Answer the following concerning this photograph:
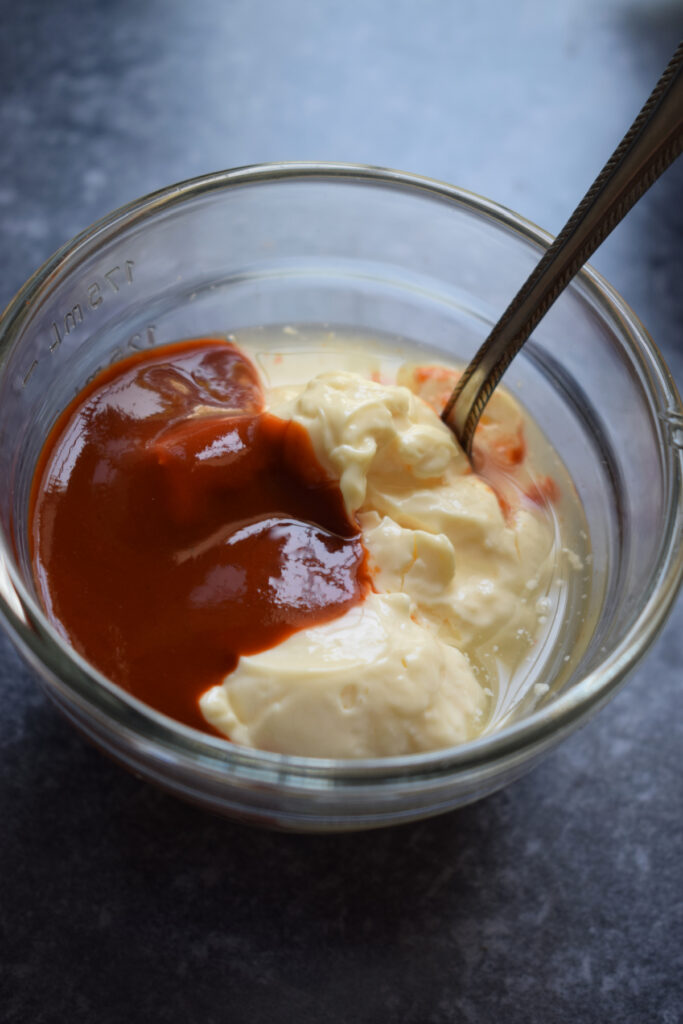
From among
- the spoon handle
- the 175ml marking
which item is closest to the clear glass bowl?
the 175ml marking

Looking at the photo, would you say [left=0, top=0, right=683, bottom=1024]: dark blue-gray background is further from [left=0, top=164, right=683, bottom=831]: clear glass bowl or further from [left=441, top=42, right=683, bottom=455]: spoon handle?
[left=441, top=42, right=683, bottom=455]: spoon handle

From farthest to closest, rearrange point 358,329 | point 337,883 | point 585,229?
point 358,329 < point 337,883 < point 585,229

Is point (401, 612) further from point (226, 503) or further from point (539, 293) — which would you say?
point (539, 293)

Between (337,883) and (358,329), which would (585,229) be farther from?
(337,883)

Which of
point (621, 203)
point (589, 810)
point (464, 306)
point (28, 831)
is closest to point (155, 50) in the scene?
point (464, 306)

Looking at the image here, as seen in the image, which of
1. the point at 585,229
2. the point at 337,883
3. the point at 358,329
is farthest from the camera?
the point at 358,329

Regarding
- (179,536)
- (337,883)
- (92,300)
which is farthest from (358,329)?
(337,883)

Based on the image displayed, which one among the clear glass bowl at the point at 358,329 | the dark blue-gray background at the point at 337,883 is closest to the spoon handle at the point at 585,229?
the clear glass bowl at the point at 358,329
